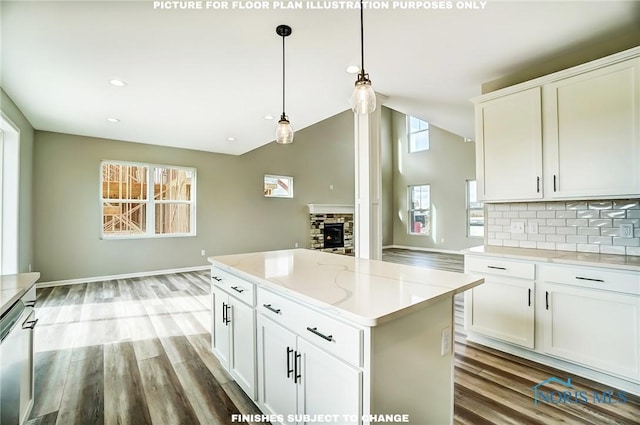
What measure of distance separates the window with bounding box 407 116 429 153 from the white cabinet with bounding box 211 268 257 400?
8.24 m

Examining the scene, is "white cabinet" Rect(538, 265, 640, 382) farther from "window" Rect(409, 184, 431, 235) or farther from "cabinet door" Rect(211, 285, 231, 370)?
"window" Rect(409, 184, 431, 235)

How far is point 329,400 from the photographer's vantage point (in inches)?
47.9

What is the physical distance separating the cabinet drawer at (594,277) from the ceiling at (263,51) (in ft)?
5.70

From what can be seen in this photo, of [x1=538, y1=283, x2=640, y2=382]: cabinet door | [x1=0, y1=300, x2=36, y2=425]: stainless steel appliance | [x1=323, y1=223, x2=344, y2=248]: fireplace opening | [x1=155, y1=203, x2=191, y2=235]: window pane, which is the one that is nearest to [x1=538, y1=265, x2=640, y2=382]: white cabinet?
[x1=538, y1=283, x2=640, y2=382]: cabinet door

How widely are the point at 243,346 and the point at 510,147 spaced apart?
2.74 m

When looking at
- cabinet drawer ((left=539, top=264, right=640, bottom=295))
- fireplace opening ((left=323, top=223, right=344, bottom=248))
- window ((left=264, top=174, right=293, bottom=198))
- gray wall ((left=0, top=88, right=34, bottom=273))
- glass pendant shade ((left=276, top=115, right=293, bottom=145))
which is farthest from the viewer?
fireplace opening ((left=323, top=223, right=344, bottom=248))

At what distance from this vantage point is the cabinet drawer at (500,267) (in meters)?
2.29

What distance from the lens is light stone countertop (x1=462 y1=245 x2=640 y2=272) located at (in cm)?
190

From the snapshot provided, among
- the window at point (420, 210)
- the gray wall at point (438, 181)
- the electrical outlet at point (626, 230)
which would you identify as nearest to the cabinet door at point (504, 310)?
the electrical outlet at point (626, 230)

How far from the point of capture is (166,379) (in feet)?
7.12

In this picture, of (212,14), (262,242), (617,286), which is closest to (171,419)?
(212,14)

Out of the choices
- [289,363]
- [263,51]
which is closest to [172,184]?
[263,51]

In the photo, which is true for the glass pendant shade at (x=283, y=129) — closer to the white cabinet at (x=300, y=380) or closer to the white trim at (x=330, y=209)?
the white cabinet at (x=300, y=380)

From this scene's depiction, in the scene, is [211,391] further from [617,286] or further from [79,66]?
[79,66]
